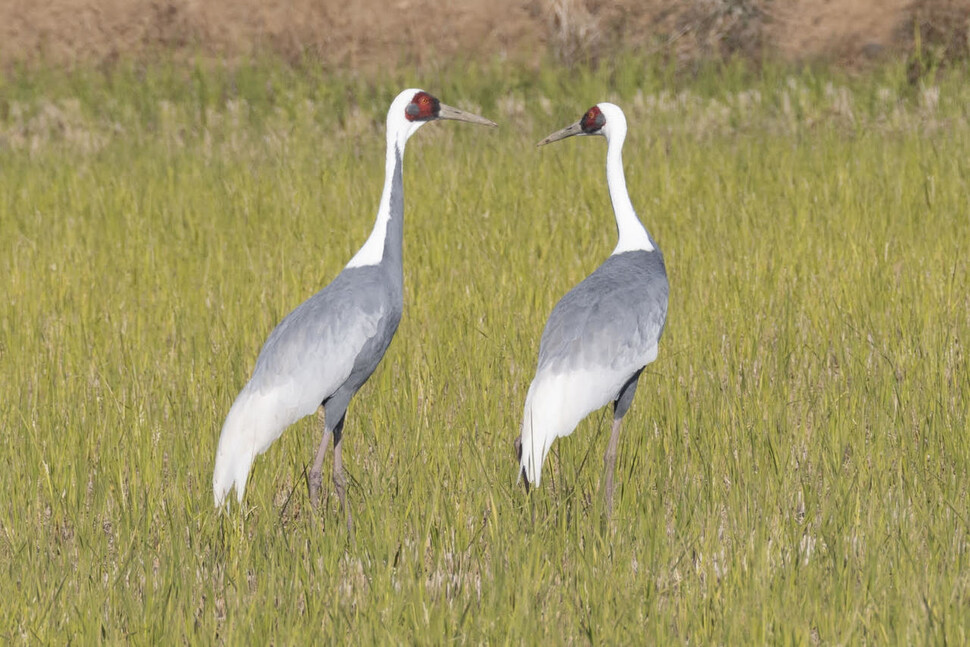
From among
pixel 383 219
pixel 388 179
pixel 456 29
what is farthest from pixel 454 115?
pixel 456 29

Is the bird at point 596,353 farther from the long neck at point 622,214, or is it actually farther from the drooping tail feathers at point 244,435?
the drooping tail feathers at point 244,435

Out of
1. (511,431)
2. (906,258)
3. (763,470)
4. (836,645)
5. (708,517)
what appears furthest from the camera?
(906,258)

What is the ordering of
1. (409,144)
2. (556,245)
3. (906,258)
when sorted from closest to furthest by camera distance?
(906,258)
(556,245)
(409,144)

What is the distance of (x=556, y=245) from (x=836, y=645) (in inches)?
158

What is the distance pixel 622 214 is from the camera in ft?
16.3

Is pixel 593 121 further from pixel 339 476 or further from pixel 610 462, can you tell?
pixel 339 476

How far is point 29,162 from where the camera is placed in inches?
380

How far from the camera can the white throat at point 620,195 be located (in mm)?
4887

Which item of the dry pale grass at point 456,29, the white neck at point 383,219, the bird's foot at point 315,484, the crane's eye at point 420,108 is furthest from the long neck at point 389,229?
the dry pale grass at point 456,29

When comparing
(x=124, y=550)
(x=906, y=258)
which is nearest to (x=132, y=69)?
(x=906, y=258)

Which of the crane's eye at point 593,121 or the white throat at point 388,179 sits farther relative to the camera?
the crane's eye at point 593,121

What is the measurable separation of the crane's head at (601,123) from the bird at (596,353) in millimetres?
575

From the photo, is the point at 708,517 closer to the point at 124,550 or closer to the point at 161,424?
the point at 124,550

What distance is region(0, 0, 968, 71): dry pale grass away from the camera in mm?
12375
